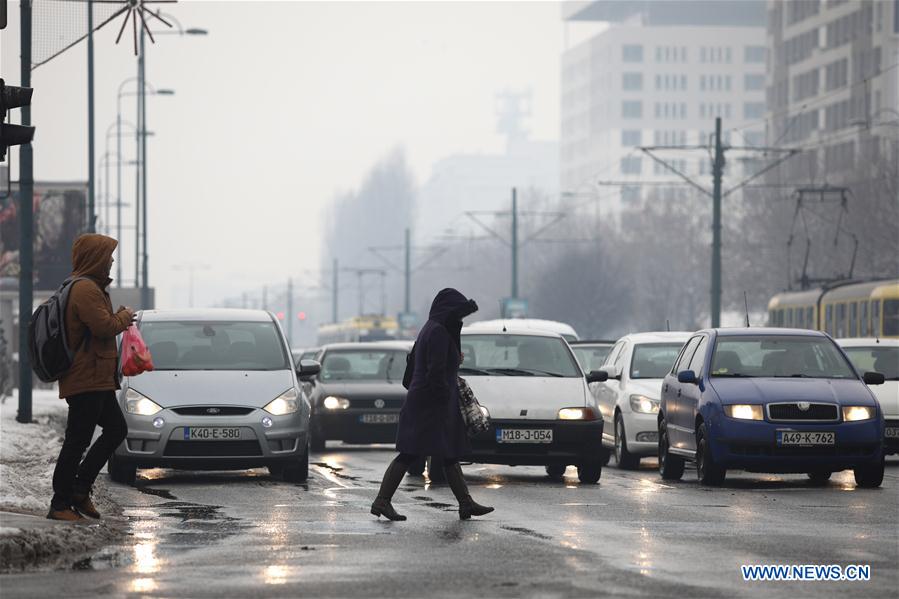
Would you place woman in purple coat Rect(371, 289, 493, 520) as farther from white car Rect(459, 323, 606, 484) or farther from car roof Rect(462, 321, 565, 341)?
car roof Rect(462, 321, 565, 341)

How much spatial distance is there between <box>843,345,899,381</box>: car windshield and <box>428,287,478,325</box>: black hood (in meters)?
11.0

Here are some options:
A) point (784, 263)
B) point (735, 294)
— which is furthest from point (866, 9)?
point (784, 263)

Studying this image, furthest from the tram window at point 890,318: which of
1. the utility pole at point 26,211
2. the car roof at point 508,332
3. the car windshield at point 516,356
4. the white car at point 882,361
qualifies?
the car windshield at point 516,356

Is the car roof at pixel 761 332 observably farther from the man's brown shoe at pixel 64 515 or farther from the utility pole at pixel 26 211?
the utility pole at pixel 26 211

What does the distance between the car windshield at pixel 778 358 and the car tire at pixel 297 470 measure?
12.6ft

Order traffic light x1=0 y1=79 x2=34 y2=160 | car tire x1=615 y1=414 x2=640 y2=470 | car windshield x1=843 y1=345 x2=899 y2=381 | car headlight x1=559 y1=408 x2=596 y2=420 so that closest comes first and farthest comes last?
traffic light x1=0 y1=79 x2=34 y2=160 → car headlight x1=559 y1=408 x2=596 y2=420 → car tire x1=615 y1=414 x2=640 y2=470 → car windshield x1=843 y1=345 x2=899 y2=381

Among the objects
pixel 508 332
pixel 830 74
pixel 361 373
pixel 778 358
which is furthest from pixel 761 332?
pixel 830 74

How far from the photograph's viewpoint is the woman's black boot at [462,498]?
1373 cm

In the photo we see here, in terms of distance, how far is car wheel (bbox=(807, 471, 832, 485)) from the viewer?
1877cm

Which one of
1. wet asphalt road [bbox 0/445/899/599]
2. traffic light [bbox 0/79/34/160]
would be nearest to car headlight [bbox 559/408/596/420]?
wet asphalt road [bbox 0/445/899/599]

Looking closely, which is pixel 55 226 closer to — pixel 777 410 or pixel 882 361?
pixel 882 361

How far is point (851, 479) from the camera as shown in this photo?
63.8ft

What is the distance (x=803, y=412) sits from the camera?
17.8m

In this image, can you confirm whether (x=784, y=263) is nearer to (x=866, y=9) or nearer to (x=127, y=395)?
(x=866, y=9)
